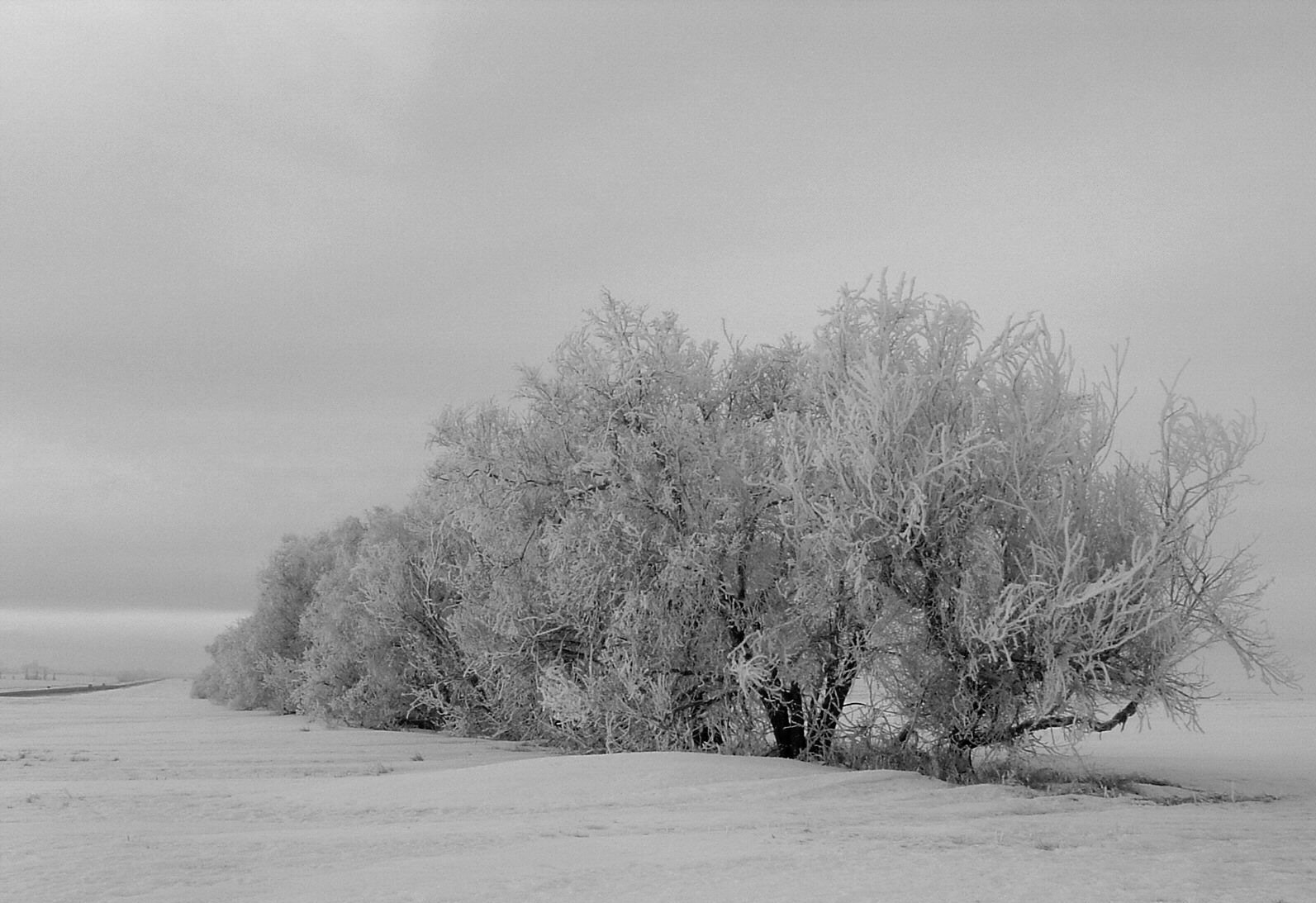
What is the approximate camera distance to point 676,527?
14.1m

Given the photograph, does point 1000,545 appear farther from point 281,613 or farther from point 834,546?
point 281,613

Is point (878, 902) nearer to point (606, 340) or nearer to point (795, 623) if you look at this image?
point (795, 623)

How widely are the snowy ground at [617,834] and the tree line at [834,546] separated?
146 centimetres

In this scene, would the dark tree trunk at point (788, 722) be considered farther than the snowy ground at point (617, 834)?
Yes

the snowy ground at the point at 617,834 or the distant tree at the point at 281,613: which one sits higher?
the distant tree at the point at 281,613

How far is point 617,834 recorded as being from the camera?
849cm

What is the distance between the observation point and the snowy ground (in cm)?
652

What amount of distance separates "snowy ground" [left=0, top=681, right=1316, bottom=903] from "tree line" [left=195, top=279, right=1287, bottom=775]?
57.5 inches

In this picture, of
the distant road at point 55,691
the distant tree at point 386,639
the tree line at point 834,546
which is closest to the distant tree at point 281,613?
the distant tree at point 386,639

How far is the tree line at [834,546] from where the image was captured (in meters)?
12.1

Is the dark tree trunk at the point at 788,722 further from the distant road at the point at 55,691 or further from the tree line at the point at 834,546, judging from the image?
the distant road at the point at 55,691

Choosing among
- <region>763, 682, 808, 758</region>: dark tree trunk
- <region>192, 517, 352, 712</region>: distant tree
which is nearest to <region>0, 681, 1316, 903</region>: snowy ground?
<region>763, 682, 808, 758</region>: dark tree trunk

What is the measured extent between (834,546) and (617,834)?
4.90 m

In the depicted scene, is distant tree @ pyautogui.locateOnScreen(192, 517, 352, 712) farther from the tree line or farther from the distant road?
the distant road
